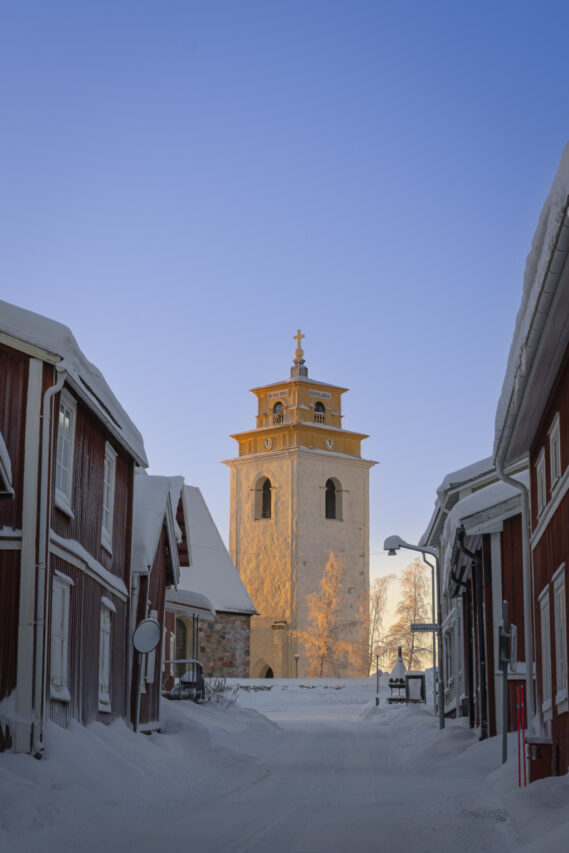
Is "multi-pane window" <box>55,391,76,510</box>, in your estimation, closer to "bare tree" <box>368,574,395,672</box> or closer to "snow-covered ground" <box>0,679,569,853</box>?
"snow-covered ground" <box>0,679,569,853</box>

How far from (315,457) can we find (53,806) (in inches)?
2517

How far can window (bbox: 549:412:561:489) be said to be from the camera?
12.3 m

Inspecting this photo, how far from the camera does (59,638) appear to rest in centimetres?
1526

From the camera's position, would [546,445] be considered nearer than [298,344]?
Yes

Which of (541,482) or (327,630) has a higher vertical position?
(541,482)

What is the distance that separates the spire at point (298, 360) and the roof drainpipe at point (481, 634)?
5829 centimetres

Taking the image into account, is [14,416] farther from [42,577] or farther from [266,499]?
[266,499]

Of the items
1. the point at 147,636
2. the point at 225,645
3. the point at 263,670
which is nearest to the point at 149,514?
the point at 147,636

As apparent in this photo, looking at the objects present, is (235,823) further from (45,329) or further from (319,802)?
(45,329)

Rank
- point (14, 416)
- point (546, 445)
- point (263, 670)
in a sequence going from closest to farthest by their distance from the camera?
point (546, 445)
point (14, 416)
point (263, 670)

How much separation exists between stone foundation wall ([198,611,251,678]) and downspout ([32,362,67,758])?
41.3 metres

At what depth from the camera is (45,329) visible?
1416cm

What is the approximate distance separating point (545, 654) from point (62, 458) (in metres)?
6.16

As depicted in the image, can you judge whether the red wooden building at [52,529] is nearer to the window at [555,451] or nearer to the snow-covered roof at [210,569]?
the window at [555,451]
